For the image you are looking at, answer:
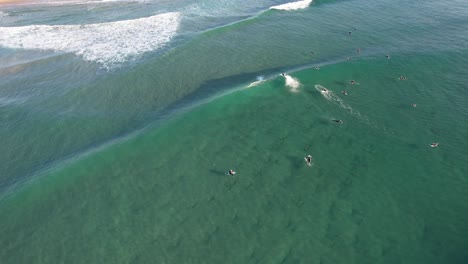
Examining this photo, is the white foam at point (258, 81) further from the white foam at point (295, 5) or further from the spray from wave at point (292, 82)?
the white foam at point (295, 5)

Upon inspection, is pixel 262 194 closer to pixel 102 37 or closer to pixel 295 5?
pixel 102 37

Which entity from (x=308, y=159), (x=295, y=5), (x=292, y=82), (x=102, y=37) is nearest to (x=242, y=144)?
(x=308, y=159)

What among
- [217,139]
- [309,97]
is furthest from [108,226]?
[309,97]

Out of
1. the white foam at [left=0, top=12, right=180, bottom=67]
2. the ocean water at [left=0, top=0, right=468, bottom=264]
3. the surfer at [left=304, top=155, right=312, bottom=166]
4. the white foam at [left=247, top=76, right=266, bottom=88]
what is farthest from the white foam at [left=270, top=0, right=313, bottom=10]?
the surfer at [left=304, top=155, right=312, bottom=166]

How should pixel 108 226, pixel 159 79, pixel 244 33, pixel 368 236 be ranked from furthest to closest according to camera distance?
1. pixel 244 33
2. pixel 159 79
3. pixel 108 226
4. pixel 368 236

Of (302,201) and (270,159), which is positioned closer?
(302,201)

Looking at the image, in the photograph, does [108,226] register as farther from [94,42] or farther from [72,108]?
[94,42]
